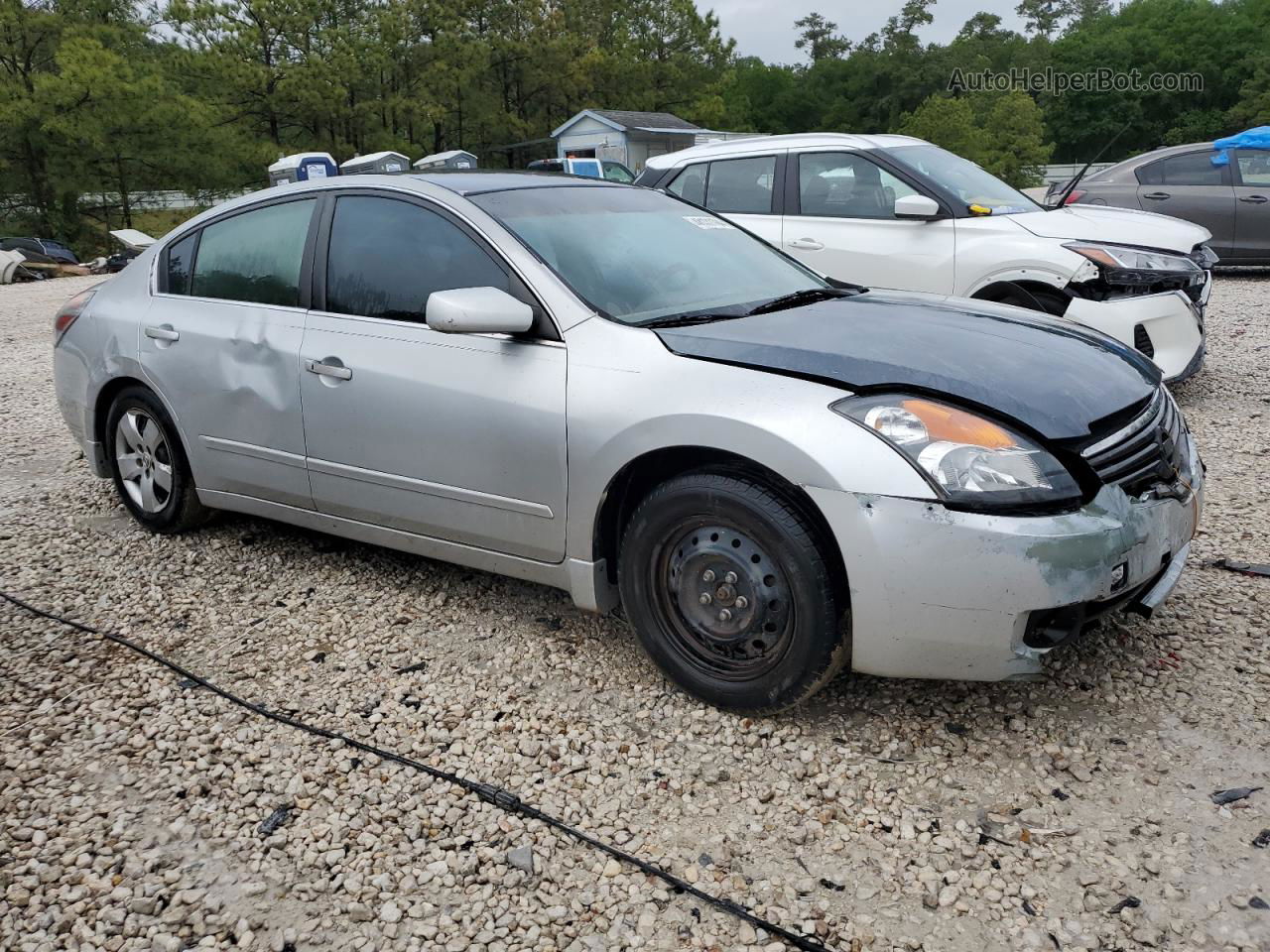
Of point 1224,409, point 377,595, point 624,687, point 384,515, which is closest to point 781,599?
point 624,687

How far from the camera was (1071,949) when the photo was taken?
2.13 meters

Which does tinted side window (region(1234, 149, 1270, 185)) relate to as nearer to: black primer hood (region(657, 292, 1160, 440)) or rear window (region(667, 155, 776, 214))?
rear window (region(667, 155, 776, 214))

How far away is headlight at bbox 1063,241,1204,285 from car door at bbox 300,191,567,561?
4.24m

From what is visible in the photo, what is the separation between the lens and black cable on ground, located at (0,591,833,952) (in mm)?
2242

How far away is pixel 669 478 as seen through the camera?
10.0 feet

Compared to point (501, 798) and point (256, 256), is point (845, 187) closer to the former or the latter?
point (256, 256)

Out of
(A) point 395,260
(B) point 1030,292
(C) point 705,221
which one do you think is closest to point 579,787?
(A) point 395,260

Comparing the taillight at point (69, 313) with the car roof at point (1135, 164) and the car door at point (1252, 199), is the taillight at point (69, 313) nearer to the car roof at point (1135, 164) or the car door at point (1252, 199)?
the car roof at point (1135, 164)

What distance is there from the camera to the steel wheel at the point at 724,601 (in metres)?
2.85

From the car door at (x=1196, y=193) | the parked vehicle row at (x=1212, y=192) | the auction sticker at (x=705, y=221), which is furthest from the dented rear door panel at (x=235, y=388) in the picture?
the car door at (x=1196, y=193)

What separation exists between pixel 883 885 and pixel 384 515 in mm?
2152

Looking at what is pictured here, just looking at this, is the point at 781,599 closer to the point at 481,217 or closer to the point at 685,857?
the point at 685,857

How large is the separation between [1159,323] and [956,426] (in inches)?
167

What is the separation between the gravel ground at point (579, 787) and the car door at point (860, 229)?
3002 mm
